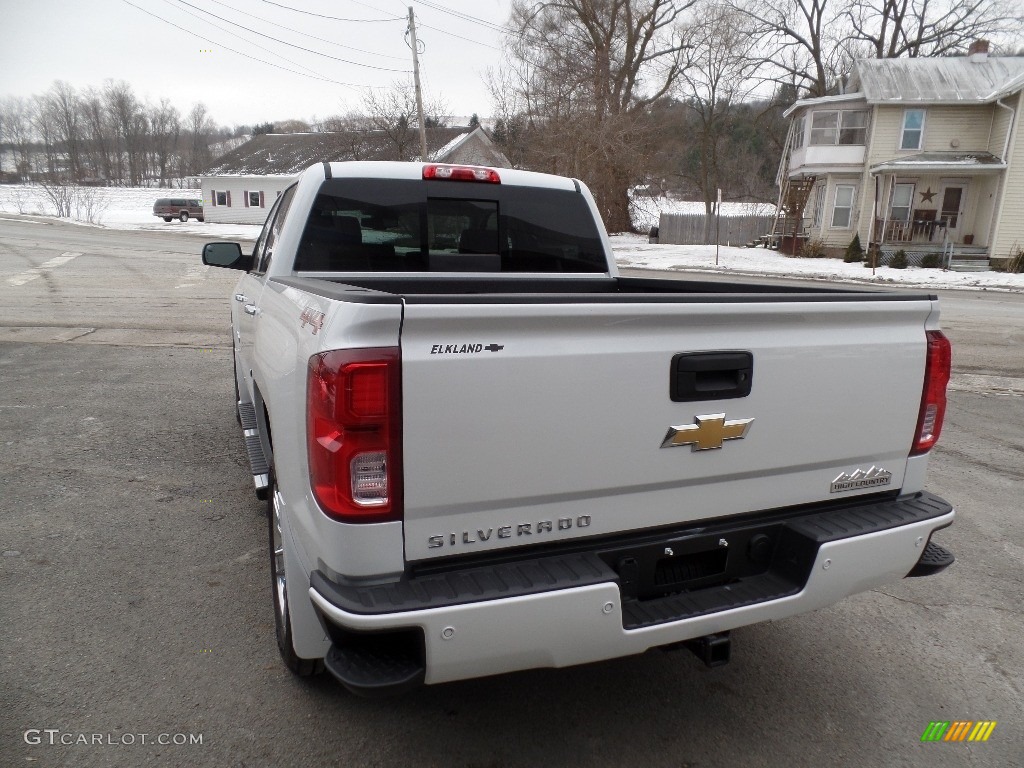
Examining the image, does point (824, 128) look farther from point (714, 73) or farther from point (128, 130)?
point (128, 130)

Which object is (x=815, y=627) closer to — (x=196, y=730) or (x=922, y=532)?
(x=922, y=532)

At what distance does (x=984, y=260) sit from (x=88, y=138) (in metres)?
90.3

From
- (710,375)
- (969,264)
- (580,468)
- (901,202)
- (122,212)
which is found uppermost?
(901,202)

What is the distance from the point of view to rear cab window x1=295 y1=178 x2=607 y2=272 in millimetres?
3818

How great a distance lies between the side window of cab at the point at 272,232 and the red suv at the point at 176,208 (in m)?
49.2

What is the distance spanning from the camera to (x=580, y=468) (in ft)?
7.16

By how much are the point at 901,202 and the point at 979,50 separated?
731 centimetres

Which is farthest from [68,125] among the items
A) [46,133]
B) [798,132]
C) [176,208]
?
[798,132]

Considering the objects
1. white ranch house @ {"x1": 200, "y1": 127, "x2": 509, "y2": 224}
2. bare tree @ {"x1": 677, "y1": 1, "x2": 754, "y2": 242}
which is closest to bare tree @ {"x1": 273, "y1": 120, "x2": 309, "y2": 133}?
white ranch house @ {"x1": 200, "y1": 127, "x2": 509, "y2": 224}

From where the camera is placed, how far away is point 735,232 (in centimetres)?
4012

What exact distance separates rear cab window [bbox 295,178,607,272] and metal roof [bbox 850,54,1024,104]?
29918 mm

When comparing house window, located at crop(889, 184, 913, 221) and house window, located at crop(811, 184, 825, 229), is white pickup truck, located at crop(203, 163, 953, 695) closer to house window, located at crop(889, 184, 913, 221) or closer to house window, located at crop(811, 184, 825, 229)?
house window, located at crop(889, 184, 913, 221)

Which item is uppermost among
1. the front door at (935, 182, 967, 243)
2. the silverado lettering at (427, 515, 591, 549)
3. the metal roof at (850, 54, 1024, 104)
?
the metal roof at (850, 54, 1024, 104)

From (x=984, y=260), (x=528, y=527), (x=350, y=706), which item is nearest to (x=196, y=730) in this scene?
(x=350, y=706)
